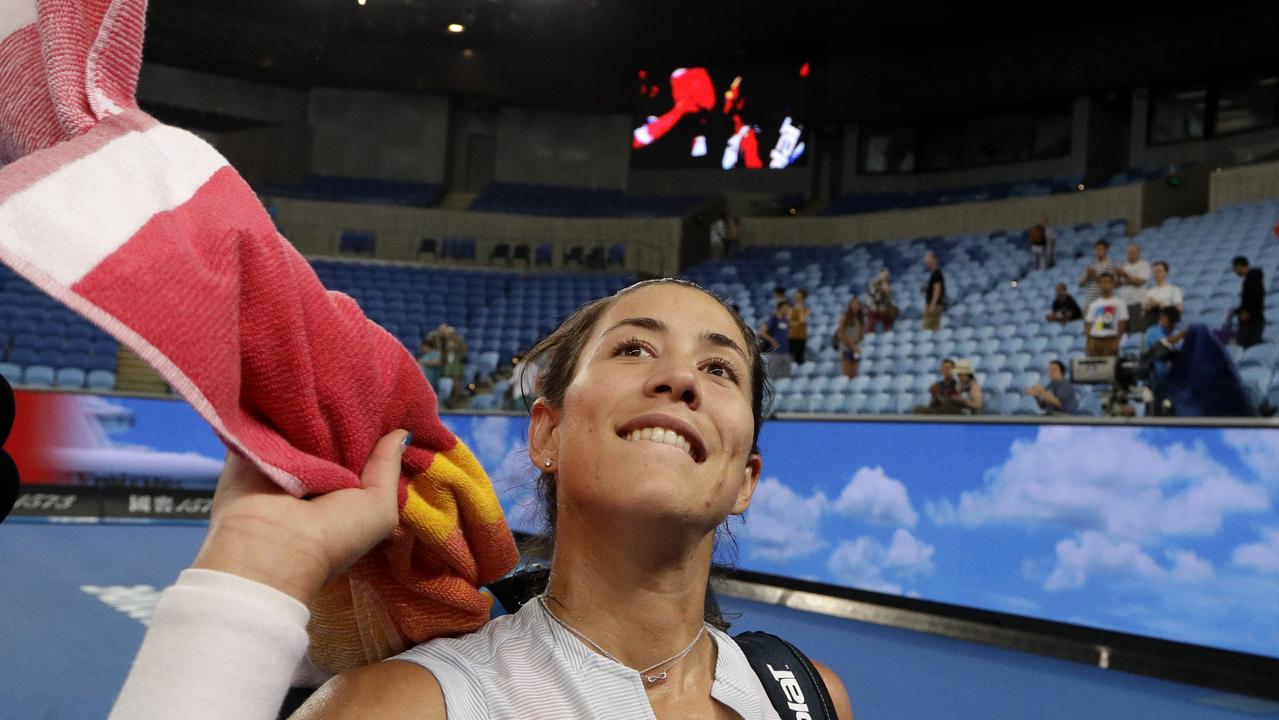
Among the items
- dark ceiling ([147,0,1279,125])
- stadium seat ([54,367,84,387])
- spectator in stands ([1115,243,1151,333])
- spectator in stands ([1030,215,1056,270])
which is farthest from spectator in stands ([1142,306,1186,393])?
stadium seat ([54,367,84,387])

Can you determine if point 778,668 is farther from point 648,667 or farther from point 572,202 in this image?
point 572,202

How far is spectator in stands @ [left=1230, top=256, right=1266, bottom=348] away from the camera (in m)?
6.89

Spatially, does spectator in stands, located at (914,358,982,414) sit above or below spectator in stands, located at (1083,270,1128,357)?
below

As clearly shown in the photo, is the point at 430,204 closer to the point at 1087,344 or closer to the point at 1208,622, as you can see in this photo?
the point at 1087,344

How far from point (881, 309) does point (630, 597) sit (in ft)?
29.9

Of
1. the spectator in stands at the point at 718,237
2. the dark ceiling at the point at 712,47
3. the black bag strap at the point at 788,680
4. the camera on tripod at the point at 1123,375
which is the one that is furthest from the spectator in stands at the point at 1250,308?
the spectator in stands at the point at 718,237

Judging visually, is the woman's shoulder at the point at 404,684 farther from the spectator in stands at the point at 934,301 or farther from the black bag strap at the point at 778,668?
the spectator in stands at the point at 934,301

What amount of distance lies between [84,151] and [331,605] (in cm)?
67

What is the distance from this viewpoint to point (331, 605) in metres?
1.25

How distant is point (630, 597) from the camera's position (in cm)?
137

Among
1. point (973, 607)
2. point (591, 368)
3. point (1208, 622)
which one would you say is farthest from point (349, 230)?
point (591, 368)

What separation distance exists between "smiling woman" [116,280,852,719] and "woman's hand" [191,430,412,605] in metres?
0.30

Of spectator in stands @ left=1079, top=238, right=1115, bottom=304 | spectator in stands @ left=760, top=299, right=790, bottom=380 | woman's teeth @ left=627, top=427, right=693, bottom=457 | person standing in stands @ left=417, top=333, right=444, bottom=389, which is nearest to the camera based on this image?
woman's teeth @ left=627, top=427, right=693, bottom=457

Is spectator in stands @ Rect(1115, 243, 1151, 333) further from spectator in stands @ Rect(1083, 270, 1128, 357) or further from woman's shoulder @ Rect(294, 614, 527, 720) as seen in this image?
woman's shoulder @ Rect(294, 614, 527, 720)
